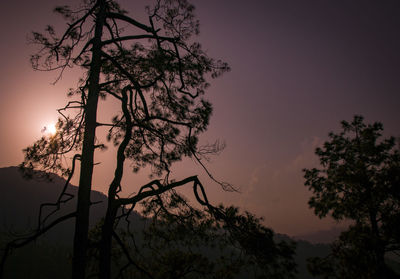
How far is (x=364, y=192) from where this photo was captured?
1104 centimetres

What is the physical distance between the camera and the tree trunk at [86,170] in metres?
4.28

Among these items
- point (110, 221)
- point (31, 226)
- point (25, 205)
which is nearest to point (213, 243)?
point (110, 221)

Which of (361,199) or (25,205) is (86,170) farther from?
(25,205)

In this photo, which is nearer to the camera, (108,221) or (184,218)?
(108,221)

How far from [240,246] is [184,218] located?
154 centimetres

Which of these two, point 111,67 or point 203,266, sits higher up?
point 111,67

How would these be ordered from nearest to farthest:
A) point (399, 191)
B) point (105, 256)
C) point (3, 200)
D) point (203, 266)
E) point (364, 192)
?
point (105, 256), point (203, 266), point (399, 191), point (364, 192), point (3, 200)

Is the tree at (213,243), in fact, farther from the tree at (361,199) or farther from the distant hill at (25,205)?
the distant hill at (25,205)

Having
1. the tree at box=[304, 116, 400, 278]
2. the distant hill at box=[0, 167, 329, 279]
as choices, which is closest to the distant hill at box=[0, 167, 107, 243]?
the distant hill at box=[0, 167, 329, 279]

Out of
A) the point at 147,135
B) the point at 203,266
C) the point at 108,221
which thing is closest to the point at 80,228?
the point at 108,221

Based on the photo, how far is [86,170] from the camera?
15.6 ft

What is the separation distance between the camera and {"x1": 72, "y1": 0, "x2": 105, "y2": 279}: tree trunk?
428 centimetres

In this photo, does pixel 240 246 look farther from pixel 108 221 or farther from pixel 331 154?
pixel 331 154

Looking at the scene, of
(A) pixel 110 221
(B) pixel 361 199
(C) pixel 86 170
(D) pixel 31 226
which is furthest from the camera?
(D) pixel 31 226
